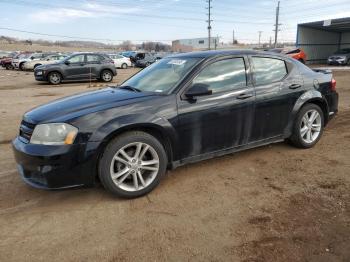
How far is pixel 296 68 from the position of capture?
5090mm

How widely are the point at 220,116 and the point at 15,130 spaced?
15.6 ft

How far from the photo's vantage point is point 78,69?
678 inches

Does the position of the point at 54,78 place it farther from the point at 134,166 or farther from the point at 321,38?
the point at 321,38

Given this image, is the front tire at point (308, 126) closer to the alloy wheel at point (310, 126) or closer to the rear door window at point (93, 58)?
the alloy wheel at point (310, 126)

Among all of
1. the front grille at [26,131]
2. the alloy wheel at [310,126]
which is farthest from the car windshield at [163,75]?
the alloy wheel at [310,126]

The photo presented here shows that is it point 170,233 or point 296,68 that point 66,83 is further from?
point 170,233

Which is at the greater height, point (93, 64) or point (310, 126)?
point (93, 64)

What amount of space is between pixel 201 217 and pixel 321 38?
3540cm

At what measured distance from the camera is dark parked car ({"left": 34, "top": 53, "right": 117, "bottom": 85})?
1684 cm

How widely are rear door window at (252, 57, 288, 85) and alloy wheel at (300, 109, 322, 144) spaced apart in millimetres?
779

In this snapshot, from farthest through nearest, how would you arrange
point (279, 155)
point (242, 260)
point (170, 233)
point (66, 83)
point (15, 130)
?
point (66, 83), point (15, 130), point (279, 155), point (170, 233), point (242, 260)

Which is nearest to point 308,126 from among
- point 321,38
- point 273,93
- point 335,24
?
point 273,93

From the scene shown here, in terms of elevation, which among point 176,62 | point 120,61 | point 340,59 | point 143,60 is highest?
point 340,59

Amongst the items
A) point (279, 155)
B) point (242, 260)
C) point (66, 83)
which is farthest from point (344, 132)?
point (66, 83)
